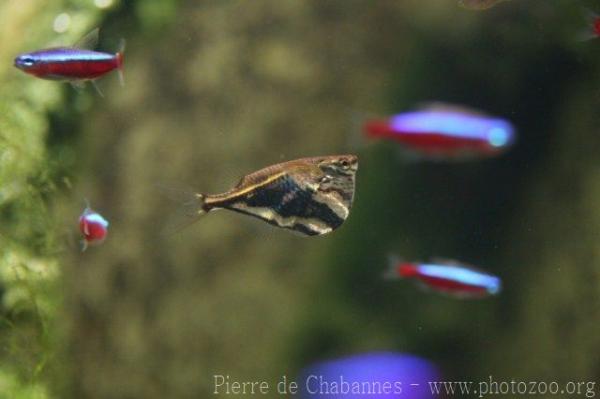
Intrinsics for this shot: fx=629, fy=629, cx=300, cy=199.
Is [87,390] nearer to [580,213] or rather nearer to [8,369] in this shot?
[8,369]

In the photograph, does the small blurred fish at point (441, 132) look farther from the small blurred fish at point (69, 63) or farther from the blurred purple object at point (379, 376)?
the small blurred fish at point (69, 63)

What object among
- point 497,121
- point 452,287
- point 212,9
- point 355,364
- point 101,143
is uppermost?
point 212,9

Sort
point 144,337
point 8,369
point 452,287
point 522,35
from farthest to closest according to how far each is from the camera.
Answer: point 8,369 → point 144,337 → point 522,35 → point 452,287

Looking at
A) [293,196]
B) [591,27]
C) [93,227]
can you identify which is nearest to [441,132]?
[293,196]

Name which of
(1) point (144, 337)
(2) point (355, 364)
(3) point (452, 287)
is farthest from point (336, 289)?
(1) point (144, 337)

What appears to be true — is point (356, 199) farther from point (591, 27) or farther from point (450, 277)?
point (591, 27)

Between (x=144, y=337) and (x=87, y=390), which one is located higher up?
(x=144, y=337)
